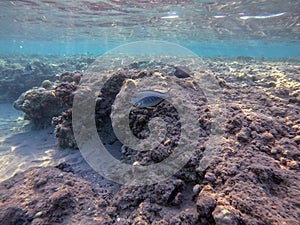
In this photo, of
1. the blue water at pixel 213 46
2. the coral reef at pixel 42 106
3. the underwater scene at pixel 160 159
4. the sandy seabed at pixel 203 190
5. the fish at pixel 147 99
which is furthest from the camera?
the blue water at pixel 213 46

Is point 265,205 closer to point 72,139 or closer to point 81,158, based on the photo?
point 81,158

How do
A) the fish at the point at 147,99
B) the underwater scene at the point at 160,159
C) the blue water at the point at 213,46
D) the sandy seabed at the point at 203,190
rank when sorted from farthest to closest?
the blue water at the point at 213,46 < the fish at the point at 147,99 < the underwater scene at the point at 160,159 < the sandy seabed at the point at 203,190

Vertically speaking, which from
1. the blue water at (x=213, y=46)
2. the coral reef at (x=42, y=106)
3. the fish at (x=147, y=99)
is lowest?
the coral reef at (x=42, y=106)

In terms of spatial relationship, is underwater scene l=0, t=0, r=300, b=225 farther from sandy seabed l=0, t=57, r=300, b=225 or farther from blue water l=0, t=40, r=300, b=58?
blue water l=0, t=40, r=300, b=58

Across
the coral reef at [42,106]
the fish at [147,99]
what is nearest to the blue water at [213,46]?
the coral reef at [42,106]

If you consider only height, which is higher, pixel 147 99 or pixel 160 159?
pixel 147 99

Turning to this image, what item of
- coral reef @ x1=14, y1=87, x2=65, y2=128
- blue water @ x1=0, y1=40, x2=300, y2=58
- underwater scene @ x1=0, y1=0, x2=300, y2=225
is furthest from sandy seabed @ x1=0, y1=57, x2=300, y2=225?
blue water @ x1=0, y1=40, x2=300, y2=58

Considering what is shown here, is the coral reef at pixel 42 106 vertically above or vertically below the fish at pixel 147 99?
below

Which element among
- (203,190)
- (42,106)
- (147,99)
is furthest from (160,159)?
(42,106)

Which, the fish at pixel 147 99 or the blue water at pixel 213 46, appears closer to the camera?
the fish at pixel 147 99

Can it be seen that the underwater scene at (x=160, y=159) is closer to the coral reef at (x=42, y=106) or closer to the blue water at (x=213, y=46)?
the coral reef at (x=42, y=106)

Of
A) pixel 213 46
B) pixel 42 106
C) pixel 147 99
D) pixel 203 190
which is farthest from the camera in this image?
pixel 213 46

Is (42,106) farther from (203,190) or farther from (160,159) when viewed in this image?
(203,190)

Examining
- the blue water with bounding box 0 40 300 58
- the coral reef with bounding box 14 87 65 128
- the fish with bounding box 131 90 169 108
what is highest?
the blue water with bounding box 0 40 300 58
